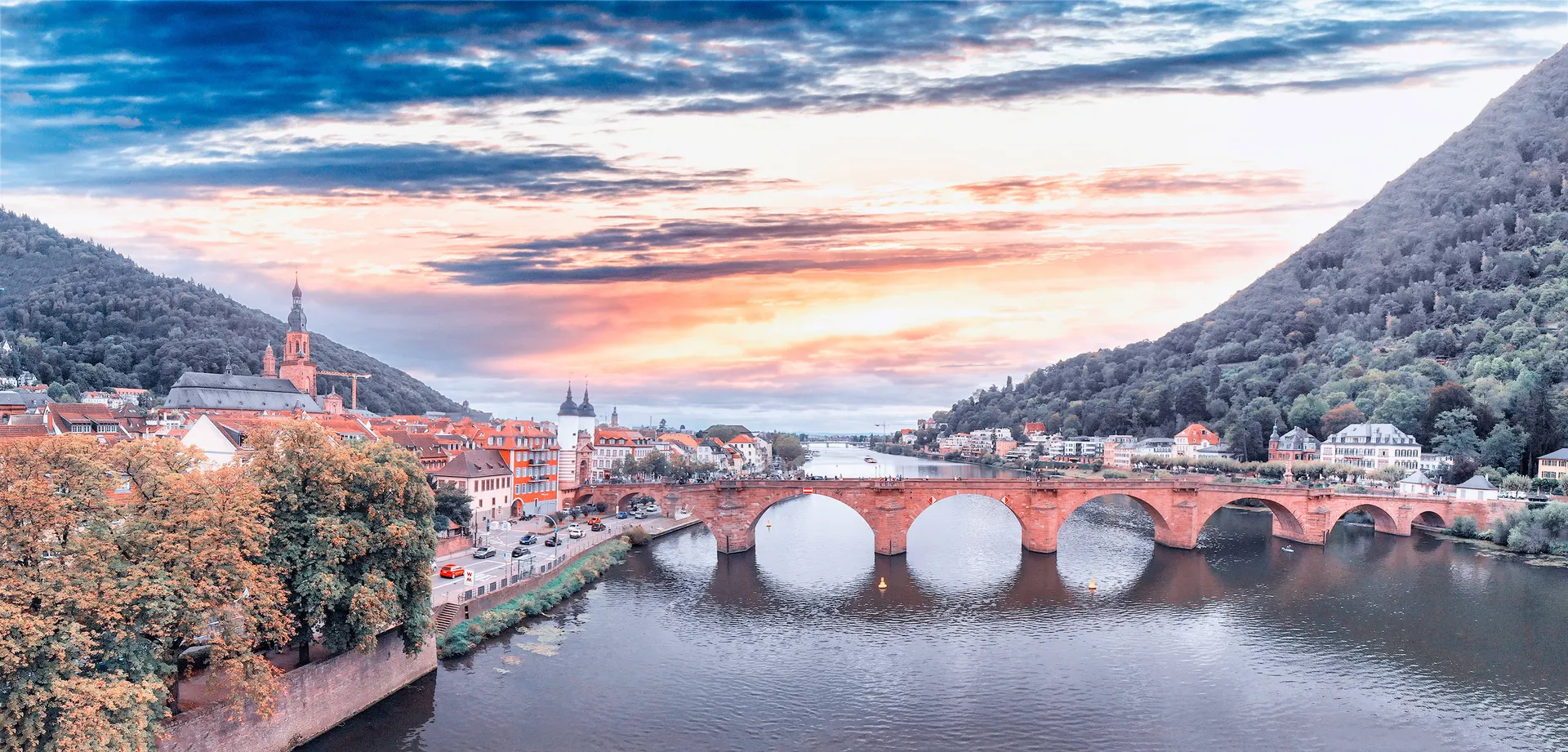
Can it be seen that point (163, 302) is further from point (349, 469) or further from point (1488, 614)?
point (1488, 614)

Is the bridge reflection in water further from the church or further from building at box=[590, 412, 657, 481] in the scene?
the church

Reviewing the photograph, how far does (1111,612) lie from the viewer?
155ft

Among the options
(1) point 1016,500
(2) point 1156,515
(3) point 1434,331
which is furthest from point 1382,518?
(3) point 1434,331

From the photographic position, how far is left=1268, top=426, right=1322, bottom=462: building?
4284 inches

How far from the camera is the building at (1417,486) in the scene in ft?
255

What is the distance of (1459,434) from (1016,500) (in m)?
56.0

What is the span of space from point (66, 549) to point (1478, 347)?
13891 cm

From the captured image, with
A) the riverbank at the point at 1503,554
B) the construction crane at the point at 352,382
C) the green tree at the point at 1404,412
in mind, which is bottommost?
the riverbank at the point at 1503,554

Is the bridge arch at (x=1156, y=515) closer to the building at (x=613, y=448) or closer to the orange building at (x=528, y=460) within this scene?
the orange building at (x=528, y=460)

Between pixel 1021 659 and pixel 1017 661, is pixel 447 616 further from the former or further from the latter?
pixel 1021 659

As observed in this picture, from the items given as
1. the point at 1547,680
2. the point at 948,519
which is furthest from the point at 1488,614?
the point at 948,519

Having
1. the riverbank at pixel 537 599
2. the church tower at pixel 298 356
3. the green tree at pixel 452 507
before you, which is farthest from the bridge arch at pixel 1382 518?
the church tower at pixel 298 356

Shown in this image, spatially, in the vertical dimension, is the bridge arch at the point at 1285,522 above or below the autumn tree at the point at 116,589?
below

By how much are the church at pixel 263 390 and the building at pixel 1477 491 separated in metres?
98.6
